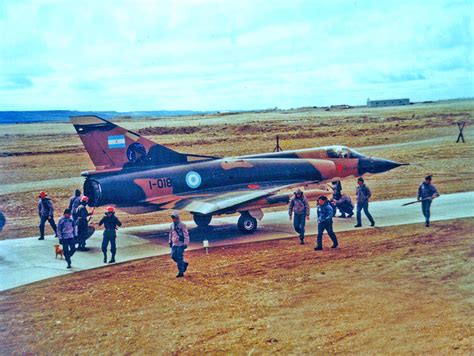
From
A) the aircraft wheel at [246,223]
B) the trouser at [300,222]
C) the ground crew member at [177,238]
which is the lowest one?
the aircraft wheel at [246,223]

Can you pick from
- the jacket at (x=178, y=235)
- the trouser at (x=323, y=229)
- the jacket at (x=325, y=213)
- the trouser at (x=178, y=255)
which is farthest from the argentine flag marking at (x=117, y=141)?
the trouser at (x=323, y=229)

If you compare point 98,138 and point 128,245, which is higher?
point 98,138

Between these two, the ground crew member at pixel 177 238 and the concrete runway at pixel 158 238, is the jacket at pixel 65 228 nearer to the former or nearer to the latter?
the concrete runway at pixel 158 238

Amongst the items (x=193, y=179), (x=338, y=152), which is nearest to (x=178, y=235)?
(x=193, y=179)

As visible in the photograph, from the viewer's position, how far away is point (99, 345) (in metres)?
9.48

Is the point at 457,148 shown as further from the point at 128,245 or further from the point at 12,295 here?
the point at 12,295

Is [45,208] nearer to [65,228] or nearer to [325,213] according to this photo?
[65,228]

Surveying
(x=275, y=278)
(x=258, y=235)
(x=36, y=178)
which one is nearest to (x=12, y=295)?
(x=275, y=278)

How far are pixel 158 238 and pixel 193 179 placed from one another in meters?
Answer: 2.30

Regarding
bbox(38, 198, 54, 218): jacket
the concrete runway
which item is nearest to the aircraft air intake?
bbox(38, 198, 54, 218): jacket

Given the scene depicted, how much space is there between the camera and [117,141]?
1836 cm

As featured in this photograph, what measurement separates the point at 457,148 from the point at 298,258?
89.1 ft

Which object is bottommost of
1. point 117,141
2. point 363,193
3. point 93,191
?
point 363,193

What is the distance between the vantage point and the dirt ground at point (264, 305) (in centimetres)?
936
